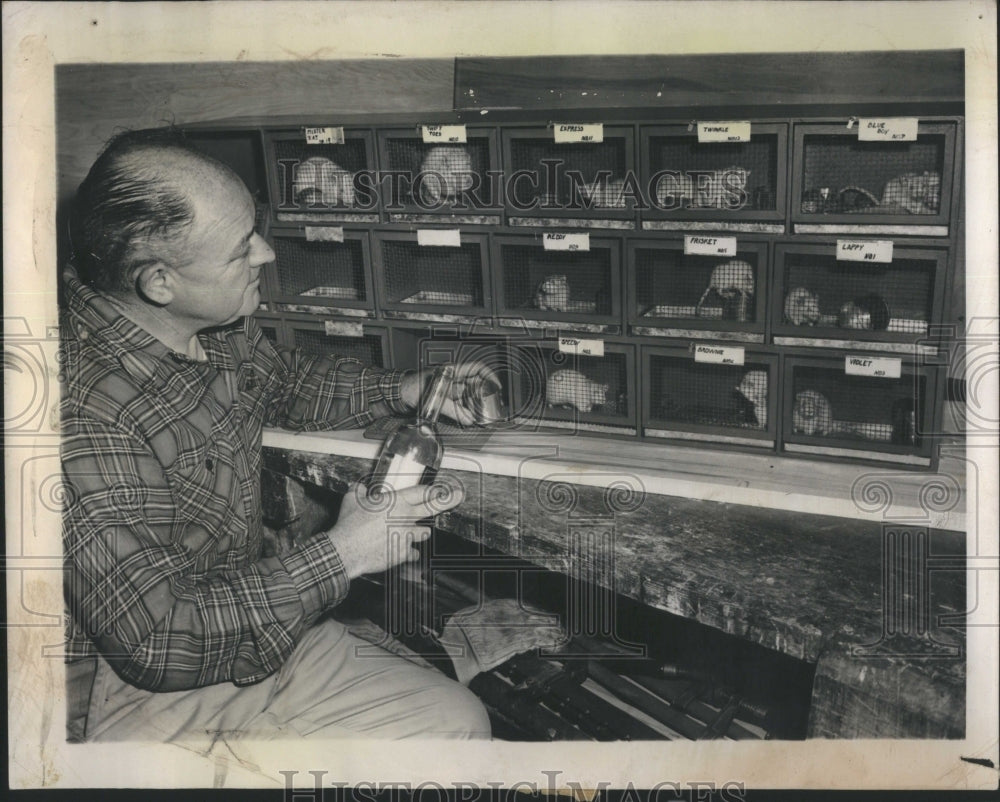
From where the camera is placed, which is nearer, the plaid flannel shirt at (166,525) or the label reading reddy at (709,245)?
the plaid flannel shirt at (166,525)

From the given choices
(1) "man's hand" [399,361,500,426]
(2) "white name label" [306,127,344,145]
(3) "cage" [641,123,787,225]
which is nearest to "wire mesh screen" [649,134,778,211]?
(3) "cage" [641,123,787,225]

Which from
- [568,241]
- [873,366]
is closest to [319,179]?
[568,241]

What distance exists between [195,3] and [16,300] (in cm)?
64

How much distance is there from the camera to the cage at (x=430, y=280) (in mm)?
1739

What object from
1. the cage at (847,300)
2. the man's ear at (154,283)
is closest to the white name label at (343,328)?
the man's ear at (154,283)

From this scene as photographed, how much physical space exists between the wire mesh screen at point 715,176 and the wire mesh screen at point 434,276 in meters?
0.42

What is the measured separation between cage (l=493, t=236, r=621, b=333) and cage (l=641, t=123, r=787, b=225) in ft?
0.47

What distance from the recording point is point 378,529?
144cm

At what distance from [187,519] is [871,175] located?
1.39 meters

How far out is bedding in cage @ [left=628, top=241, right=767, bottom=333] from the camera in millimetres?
1640

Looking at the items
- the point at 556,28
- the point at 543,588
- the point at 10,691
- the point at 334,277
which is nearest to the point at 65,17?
the point at 334,277

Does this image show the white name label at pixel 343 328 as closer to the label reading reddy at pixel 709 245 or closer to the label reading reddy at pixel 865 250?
the label reading reddy at pixel 709 245


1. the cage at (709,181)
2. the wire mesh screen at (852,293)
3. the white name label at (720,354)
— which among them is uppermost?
the cage at (709,181)

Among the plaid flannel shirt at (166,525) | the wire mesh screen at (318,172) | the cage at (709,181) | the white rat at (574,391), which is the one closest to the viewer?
the plaid flannel shirt at (166,525)
